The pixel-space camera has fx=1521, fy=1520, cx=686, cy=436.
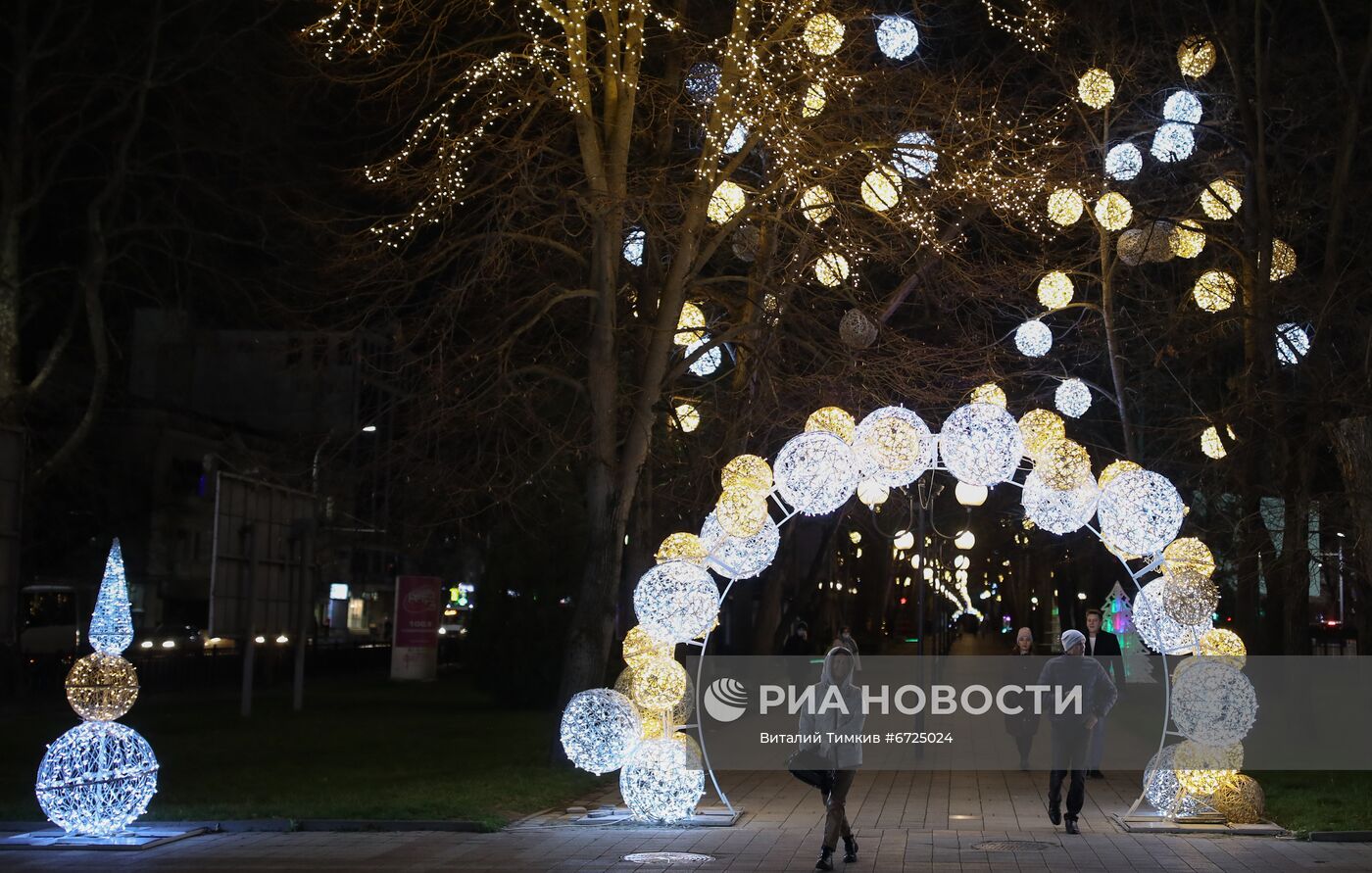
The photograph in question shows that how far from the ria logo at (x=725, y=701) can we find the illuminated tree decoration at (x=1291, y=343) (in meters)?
9.58

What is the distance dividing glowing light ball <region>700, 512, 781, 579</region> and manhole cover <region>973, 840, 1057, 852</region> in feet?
10.7

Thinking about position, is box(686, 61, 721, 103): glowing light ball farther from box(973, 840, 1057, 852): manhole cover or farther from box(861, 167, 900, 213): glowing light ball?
box(973, 840, 1057, 852): manhole cover

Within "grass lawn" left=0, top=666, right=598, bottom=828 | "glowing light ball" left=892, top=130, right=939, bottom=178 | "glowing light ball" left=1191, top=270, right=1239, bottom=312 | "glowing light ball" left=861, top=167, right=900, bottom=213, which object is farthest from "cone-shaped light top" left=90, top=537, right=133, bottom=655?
"glowing light ball" left=1191, top=270, right=1239, bottom=312

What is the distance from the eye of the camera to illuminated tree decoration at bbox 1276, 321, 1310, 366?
19.4m

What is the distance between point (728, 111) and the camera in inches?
684

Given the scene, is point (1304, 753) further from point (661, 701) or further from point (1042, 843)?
point (661, 701)

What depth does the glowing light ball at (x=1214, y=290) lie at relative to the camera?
1956cm

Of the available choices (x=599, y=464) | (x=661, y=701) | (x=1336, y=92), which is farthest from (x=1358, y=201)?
(x=661, y=701)

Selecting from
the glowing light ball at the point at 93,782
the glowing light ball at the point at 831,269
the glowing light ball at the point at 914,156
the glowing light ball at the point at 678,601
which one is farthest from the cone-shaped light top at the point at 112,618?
the glowing light ball at the point at 914,156

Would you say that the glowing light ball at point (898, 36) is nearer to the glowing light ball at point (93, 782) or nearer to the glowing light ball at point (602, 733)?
the glowing light ball at point (602, 733)

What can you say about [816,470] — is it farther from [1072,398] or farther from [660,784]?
[1072,398]

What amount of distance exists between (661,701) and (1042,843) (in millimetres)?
3568

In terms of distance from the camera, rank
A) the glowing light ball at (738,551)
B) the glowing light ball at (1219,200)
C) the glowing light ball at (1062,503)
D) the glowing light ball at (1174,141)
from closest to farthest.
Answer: the glowing light ball at (1062,503)
the glowing light ball at (738,551)
the glowing light ball at (1219,200)
the glowing light ball at (1174,141)

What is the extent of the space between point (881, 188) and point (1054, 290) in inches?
142
